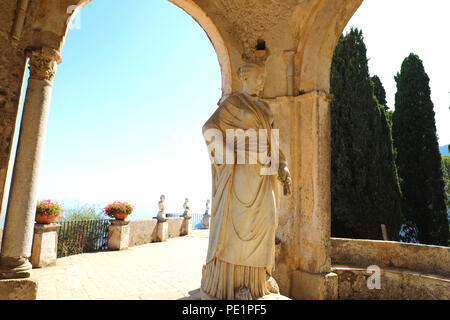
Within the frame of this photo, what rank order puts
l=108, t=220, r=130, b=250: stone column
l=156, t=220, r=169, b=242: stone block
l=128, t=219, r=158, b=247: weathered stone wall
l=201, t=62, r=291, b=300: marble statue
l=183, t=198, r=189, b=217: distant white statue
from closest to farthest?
l=201, t=62, r=291, b=300: marble statue
l=108, t=220, r=130, b=250: stone column
l=128, t=219, r=158, b=247: weathered stone wall
l=156, t=220, r=169, b=242: stone block
l=183, t=198, r=189, b=217: distant white statue

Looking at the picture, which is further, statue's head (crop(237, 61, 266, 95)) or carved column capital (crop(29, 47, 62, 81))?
carved column capital (crop(29, 47, 62, 81))

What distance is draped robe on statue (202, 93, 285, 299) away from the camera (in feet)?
7.66

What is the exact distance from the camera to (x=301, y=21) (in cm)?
497

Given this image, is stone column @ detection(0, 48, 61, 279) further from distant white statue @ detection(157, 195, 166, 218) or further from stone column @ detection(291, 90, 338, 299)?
distant white statue @ detection(157, 195, 166, 218)

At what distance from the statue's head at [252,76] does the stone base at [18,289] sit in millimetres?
3270

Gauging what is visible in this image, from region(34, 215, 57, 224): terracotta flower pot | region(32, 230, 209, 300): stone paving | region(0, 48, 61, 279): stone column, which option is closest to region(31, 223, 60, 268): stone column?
region(34, 215, 57, 224): terracotta flower pot

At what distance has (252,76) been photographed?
2.61 metres

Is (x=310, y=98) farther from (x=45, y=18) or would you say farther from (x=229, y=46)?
(x=45, y=18)

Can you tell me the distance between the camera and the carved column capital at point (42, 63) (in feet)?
11.3

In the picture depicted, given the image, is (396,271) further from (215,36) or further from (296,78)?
(215,36)

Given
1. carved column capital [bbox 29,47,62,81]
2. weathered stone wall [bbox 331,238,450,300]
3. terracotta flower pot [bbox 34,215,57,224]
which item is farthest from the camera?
terracotta flower pot [bbox 34,215,57,224]

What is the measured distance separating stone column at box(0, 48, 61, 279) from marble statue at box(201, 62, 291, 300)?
2318 mm

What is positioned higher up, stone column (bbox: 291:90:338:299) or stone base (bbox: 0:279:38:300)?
stone column (bbox: 291:90:338:299)
